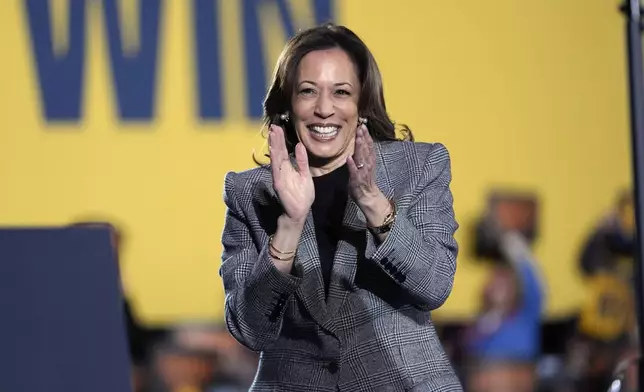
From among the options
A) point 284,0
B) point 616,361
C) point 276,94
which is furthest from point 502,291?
point 276,94

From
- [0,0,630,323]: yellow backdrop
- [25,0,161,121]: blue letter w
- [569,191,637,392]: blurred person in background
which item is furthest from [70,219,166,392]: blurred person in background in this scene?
[569,191,637,392]: blurred person in background

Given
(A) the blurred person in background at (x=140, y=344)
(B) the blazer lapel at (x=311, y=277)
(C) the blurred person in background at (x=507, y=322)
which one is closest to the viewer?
(B) the blazer lapel at (x=311, y=277)

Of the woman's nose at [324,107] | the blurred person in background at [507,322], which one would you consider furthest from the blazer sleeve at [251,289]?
the blurred person in background at [507,322]

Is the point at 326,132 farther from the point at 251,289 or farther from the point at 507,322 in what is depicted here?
the point at 507,322

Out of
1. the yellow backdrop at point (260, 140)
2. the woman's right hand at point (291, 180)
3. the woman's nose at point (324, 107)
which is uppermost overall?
the woman's nose at point (324, 107)

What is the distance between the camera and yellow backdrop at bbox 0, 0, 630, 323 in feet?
16.8

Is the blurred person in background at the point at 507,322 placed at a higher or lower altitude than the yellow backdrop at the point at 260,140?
lower

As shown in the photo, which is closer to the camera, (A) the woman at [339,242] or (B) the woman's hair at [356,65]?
(A) the woman at [339,242]

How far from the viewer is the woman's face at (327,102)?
211 centimetres

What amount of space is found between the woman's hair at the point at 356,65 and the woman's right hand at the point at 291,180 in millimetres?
177

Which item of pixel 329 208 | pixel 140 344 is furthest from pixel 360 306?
pixel 140 344

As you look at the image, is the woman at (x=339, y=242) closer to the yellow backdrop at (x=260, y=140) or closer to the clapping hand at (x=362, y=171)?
the clapping hand at (x=362, y=171)

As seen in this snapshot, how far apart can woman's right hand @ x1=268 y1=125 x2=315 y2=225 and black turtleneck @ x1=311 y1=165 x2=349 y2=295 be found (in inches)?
4.9

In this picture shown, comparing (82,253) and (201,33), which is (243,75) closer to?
(201,33)
